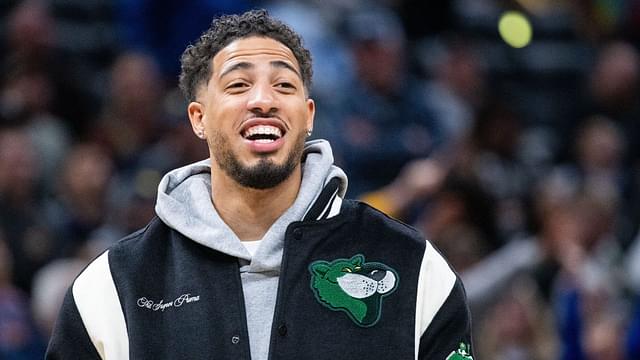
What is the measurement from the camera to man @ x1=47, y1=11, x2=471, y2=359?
373 cm

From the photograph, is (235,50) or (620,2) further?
(620,2)

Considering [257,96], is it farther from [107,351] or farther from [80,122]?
[80,122]

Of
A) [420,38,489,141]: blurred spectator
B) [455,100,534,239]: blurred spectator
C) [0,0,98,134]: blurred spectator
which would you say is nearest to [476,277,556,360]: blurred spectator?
[455,100,534,239]: blurred spectator

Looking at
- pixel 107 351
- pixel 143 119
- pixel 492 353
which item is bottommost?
pixel 107 351

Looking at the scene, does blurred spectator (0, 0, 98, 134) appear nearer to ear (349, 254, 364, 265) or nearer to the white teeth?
the white teeth

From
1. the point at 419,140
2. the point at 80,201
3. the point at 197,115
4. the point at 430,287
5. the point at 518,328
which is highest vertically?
the point at 419,140

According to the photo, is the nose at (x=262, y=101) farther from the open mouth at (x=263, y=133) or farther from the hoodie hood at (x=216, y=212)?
the hoodie hood at (x=216, y=212)

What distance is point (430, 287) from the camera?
3.86 meters

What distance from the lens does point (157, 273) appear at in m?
3.85

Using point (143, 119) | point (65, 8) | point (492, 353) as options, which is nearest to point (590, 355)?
point (492, 353)

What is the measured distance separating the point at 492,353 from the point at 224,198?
122 inches

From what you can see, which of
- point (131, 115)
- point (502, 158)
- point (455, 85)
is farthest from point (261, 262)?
point (455, 85)

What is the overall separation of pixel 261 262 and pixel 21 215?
154 inches

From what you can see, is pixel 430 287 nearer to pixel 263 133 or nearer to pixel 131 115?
pixel 263 133
